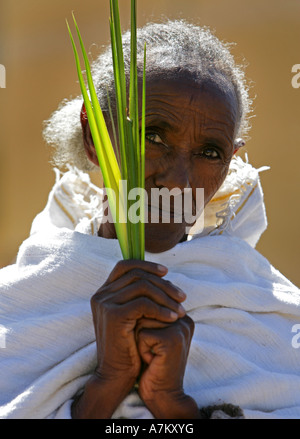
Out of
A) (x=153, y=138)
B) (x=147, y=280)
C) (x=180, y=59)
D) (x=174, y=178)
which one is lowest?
(x=147, y=280)

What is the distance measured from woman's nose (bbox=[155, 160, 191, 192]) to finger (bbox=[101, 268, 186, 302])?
1.57 ft

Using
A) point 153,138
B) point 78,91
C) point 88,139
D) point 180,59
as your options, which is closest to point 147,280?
point 153,138

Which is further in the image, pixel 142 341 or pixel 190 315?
pixel 190 315

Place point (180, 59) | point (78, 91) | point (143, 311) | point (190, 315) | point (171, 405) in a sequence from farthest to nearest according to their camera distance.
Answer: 1. point (78, 91)
2. point (180, 59)
3. point (190, 315)
4. point (171, 405)
5. point (143, 311)

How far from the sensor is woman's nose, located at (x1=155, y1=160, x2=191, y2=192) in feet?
6.41

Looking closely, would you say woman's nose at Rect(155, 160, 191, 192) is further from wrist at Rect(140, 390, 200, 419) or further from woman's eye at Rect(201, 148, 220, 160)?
Result: wrist at Rect(140, 390, 200, 419)

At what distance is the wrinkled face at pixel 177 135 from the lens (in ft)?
6.53

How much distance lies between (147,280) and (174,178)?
0.51 meters

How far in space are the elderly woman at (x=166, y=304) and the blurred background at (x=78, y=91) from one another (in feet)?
9.75

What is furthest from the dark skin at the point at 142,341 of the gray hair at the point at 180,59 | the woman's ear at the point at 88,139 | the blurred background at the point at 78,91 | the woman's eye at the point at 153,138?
the blurred background at the point at 78,91

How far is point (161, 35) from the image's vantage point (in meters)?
2.23

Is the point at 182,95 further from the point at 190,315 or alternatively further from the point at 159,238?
the point at 190,315

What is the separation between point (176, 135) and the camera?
201 centimetres

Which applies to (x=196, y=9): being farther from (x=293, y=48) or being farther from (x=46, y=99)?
(x=46, y=99)
